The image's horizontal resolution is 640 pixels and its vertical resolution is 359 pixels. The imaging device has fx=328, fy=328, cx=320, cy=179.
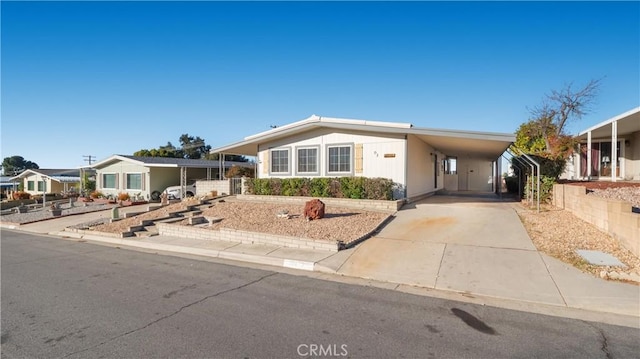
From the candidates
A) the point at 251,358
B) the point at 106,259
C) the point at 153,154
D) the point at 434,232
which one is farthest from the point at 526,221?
the point at 153,154

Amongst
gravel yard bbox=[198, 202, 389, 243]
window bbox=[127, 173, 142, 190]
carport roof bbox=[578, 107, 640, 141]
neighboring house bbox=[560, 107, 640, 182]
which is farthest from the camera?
window bbox=[127, 173, 142, 190]

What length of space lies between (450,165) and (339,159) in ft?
38.4

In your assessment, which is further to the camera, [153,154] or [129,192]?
[153,154]

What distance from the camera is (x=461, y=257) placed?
267 inches

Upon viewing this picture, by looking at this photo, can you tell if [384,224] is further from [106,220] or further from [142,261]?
[106,220]

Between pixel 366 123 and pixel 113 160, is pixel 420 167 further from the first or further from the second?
pixel 113 160

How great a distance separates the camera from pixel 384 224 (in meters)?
9.80

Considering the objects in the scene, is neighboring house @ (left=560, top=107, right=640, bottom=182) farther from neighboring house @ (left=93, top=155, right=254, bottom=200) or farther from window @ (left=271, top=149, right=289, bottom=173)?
neighboring house @ (left=93, top=155, right=254, bottom=200)

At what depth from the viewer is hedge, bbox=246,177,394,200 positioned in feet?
A: 40.9

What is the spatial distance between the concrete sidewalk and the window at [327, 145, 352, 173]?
13.8ft

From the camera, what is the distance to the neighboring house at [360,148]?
512 inches

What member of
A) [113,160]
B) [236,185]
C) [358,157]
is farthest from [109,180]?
[358,157]

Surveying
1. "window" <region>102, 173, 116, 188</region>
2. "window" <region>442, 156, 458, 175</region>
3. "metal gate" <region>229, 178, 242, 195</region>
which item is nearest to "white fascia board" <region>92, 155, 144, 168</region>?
"window" <region>102, 173, 116, 188</region>

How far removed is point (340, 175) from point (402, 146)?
2942 millimetres
